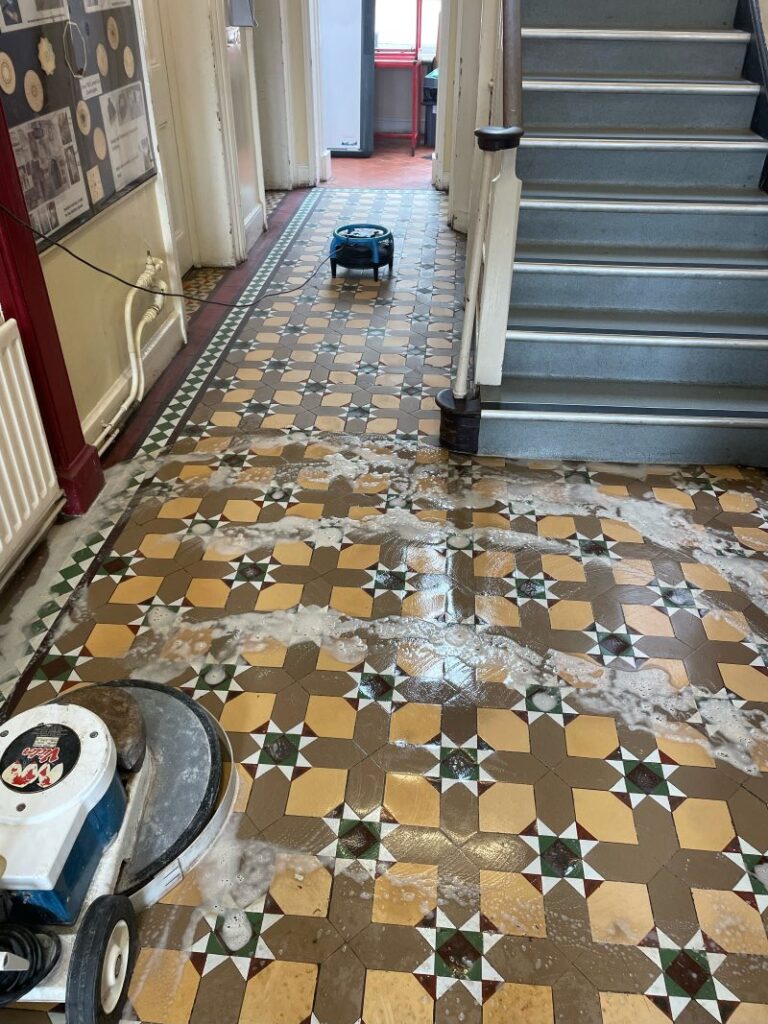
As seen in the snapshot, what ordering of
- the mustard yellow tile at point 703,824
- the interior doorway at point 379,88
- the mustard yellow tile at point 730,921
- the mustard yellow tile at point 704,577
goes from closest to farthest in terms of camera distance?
the mustard yellow tile at point 730,921, the mustard yellow tile at point 703,824, the mustard yellow tile at point 704,577, the interior doorway at point 379,88

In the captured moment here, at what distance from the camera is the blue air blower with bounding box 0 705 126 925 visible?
1.47m

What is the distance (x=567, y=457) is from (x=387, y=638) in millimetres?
1323

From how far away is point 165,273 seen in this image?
4000mm

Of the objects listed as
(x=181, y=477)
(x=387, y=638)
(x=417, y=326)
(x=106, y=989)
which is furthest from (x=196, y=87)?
(x=106, y=989)

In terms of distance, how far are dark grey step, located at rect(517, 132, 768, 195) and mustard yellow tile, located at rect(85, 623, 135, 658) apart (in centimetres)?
271

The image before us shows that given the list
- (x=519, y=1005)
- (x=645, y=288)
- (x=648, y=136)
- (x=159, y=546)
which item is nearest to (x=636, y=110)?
(x=648, y=136)

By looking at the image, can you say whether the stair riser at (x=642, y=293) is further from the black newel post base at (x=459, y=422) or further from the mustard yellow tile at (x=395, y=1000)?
the mustard yellow tile at (x=395, y=1000)

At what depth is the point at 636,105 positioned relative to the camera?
12.6 feet

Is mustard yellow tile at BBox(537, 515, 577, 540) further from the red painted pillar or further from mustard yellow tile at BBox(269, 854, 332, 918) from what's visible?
the red painted pillar

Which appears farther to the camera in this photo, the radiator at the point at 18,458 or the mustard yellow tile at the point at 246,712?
the radiator at the point at 18,458

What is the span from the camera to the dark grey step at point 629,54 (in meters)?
3.87

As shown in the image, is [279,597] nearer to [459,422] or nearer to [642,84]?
[459,422]

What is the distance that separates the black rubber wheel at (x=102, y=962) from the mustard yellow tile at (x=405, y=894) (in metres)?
0.53

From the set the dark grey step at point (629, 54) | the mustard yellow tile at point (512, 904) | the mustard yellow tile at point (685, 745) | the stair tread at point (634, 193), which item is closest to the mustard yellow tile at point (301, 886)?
the mustard yellow tile at point (512, 904)
